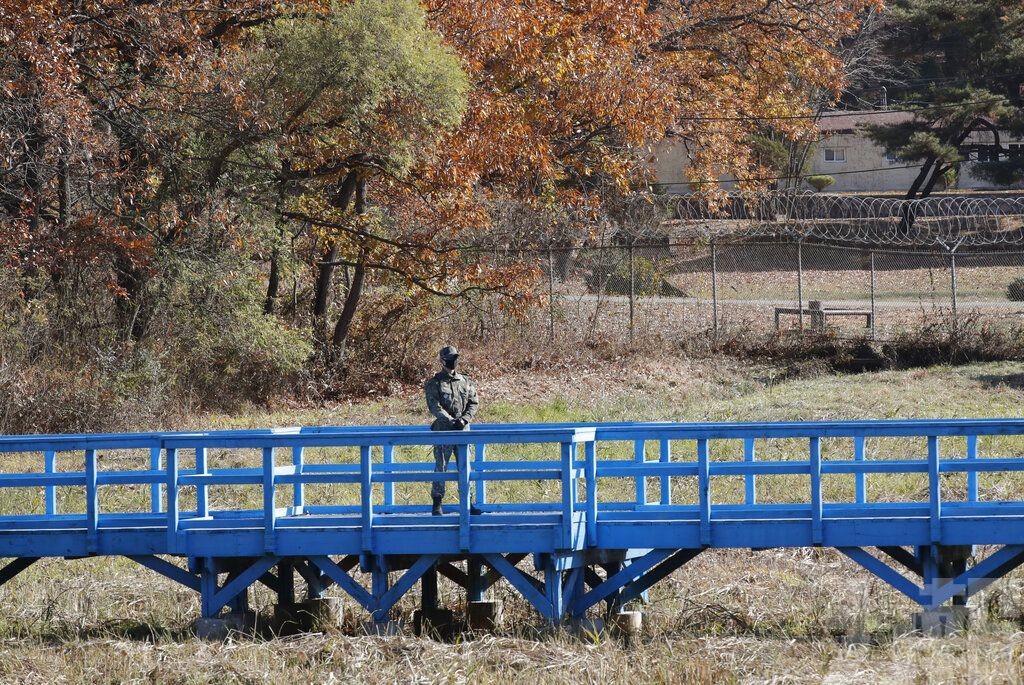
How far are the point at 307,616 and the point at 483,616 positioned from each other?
1.69 meters

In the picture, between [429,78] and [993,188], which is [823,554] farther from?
[993,188]

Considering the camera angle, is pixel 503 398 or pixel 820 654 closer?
pixel 820 654

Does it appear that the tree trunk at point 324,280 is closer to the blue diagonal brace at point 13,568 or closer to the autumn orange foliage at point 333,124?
the autumn orange foliage at point 333,124

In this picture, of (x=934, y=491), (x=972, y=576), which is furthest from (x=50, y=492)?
(x=972, y=576)

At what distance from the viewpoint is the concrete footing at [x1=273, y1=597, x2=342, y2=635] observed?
12.1 metres

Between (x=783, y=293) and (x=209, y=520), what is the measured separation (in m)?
31.6

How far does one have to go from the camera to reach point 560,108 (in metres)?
28.1

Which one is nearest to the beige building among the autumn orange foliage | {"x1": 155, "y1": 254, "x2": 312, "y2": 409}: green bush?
the autumn orange foliage

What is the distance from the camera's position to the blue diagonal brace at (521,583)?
37.2ft

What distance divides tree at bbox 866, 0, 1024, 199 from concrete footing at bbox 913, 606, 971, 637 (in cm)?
3893

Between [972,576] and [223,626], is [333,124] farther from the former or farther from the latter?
[972,576]

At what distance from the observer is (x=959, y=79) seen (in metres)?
52.3

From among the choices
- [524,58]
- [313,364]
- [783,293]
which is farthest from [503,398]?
[783,293]

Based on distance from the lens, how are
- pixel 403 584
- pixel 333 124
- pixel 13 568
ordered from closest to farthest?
pixel 403 584 < pixel 13 568 < pixel 333 124
